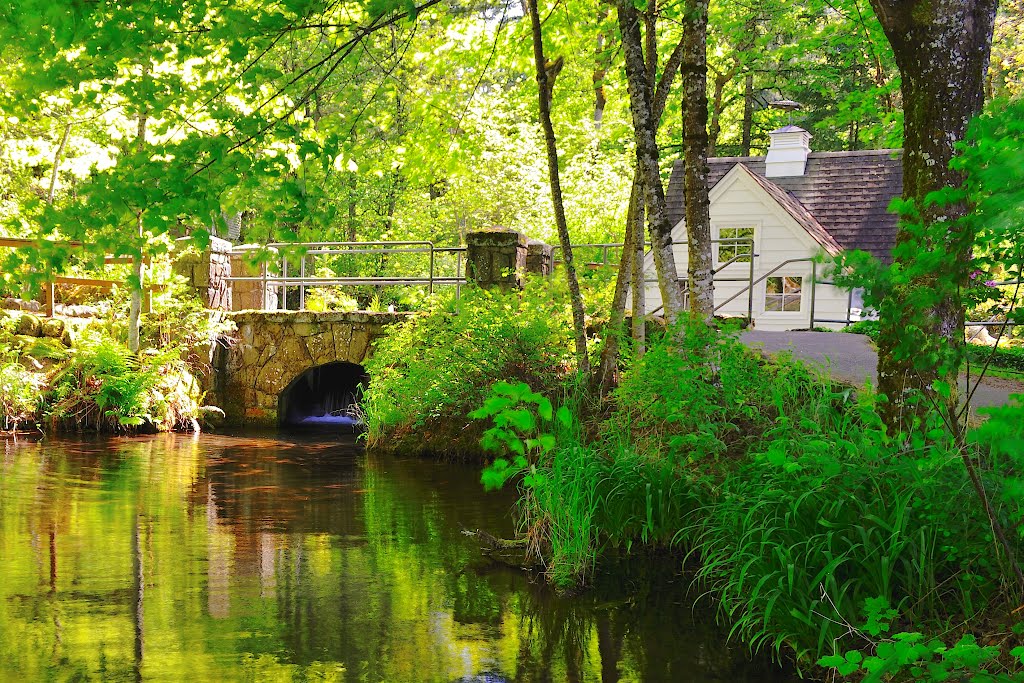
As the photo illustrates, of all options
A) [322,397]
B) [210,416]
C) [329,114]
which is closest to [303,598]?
[329,114]

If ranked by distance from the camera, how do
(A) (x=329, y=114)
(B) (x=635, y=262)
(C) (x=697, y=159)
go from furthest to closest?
(A) (x=329, y=114) → (B) (x=635, y=262) → (C) (x=697, y=159)

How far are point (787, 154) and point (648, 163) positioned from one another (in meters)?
14.4

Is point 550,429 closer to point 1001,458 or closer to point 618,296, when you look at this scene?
point 618,296

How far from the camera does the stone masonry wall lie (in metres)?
14.5

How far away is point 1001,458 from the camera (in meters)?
4.78

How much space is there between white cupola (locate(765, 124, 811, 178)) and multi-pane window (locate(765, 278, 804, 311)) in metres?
3.16

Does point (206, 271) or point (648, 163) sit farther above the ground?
point (648, 163)

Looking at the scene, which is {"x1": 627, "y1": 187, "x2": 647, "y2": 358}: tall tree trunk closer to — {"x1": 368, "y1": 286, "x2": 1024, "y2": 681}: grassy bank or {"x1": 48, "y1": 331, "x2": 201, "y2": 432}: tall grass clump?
{"x1": 368, "y1": 286, "x2": 1024, "y2": 681}: grassy bank

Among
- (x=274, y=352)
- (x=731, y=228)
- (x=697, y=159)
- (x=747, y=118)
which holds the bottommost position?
(x=274, y=352)

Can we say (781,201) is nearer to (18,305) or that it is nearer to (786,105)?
(786,105)

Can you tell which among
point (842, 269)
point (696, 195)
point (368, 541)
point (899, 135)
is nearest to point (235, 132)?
point (842, 269)

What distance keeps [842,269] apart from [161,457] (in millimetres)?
9193

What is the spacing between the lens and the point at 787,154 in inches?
835

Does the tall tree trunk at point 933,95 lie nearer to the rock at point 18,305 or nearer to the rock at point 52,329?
the rock at point 52,329
